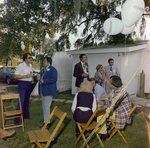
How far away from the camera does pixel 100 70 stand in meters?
4.95

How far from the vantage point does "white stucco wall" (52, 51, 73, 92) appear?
26.3 feet

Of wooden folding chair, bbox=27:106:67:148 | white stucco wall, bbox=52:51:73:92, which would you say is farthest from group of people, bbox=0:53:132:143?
white stucco wall, bbox=52:51:73:92

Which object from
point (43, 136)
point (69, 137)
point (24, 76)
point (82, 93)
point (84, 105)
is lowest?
point (69, 137)

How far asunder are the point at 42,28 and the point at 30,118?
12.5 feet

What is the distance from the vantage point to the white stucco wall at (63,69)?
803 centimetres

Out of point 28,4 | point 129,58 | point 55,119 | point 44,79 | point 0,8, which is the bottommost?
point 55,119

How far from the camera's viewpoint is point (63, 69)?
8422mm

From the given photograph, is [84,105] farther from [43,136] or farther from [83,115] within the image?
[43,136]

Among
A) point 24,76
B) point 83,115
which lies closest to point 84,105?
point 83,115

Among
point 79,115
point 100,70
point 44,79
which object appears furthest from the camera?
point 100,70

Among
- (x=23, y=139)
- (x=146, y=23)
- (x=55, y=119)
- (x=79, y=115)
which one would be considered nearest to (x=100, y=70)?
(x=55, y=119)

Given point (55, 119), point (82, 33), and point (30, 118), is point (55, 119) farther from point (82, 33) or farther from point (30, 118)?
point (82, 33)

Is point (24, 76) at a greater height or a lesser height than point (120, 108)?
greater

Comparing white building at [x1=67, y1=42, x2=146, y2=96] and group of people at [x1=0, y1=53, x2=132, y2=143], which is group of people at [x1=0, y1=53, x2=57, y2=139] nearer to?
group of people at [x1=0, y1=53, x2=132, y2=143]
